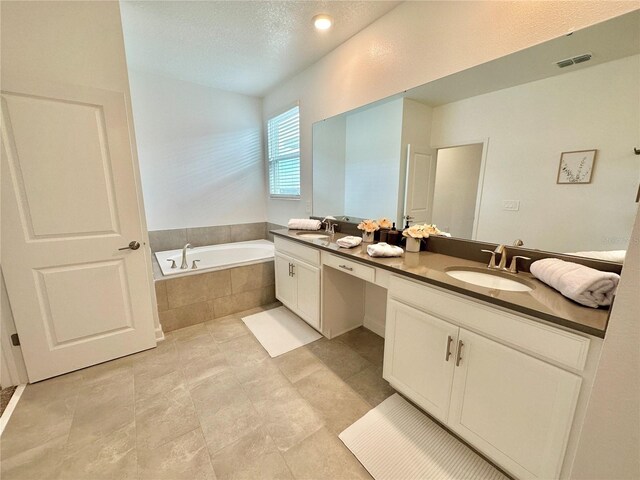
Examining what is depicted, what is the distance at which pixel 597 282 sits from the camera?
2.92 feet

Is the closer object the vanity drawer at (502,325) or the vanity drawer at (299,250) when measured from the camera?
the vanity drawer at (502,325)

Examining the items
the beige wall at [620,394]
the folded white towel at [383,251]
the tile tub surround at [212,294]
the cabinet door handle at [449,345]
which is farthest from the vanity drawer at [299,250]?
the beige wall at [620,394]

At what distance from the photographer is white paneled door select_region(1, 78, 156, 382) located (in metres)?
1.50

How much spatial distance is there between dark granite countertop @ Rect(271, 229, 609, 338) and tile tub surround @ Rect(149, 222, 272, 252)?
8.04 ft

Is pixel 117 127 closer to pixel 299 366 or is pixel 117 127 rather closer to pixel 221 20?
pixel 221 20

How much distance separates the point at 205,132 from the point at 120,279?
218cm

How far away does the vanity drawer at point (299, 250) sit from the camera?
2.04 meters

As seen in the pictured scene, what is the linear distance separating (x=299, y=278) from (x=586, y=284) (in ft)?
5.87

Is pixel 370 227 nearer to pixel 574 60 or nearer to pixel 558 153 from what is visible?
pixel 558 153

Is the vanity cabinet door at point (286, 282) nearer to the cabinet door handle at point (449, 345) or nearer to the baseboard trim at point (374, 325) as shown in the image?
the baseboard trim at point (374, 325)

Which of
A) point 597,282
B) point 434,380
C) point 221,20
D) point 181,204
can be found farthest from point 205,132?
point 597,282

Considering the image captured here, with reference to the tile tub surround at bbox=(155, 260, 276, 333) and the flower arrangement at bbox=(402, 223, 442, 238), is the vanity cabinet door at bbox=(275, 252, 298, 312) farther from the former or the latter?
the flower arrangement at bbox=(402, 223, 442, 238)

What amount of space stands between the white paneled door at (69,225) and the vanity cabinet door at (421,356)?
1828 millimetres

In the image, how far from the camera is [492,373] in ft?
3.43
